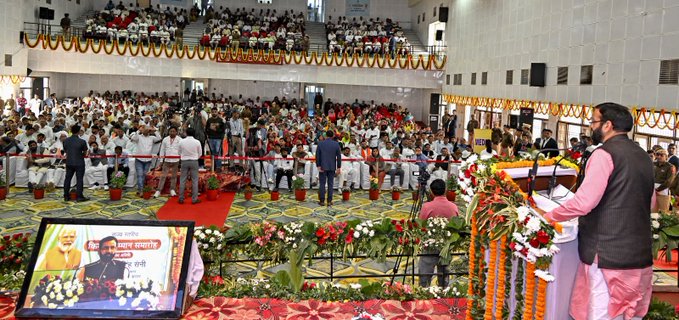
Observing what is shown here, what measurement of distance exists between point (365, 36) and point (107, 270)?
26.8 metres

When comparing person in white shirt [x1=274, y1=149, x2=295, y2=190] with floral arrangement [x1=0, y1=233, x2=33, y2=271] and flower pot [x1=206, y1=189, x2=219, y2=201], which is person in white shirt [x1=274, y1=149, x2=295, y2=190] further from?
floral arrangement [x1=0, y1=233, x2=33, y2=271]

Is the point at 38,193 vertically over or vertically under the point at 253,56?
under

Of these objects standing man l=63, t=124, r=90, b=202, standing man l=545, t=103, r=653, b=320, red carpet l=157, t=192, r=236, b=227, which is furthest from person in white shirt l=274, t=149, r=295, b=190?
standing man l=545, t=103, r=653, b=320

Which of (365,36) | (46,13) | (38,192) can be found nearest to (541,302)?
(38,192)

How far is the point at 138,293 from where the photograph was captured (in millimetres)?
4352

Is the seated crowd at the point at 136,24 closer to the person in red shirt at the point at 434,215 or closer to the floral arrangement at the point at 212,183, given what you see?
the floral arrangement at the point at 212,183

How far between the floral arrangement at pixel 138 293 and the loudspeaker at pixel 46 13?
2614 centimetres

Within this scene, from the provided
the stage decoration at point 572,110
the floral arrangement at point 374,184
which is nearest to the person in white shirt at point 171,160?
the floral arrangement at point 374,184

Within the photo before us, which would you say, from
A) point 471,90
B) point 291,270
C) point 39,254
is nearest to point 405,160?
point 291,270

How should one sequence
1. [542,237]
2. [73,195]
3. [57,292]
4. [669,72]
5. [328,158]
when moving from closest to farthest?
[542,237], [57,292], [328,158], [73,195], [669,72]

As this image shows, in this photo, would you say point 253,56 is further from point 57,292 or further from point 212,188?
point 57,292

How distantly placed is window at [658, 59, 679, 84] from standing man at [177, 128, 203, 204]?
30.8 ft

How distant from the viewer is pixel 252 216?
1071 cm

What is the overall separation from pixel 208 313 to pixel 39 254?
134cm
